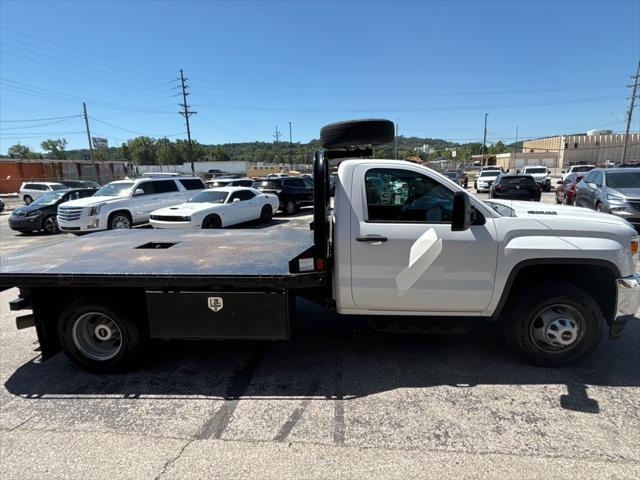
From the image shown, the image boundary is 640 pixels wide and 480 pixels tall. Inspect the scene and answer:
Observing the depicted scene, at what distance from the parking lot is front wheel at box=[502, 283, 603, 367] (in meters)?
0.18

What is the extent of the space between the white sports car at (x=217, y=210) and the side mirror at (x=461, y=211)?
29.9ft

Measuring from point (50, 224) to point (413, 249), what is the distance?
14.8 meters

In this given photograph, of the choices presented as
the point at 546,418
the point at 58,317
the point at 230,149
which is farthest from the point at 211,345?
the point at 230,149

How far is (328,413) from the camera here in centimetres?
311

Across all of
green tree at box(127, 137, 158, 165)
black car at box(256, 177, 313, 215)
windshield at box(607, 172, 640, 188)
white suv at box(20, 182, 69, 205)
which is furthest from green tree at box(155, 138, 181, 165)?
windshield at box(607, 172, 640, 188)

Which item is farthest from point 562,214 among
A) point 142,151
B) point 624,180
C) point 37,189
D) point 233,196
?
point 142,151

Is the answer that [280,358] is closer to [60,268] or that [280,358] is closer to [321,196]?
[321,196]

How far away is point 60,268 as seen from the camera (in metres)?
3.65

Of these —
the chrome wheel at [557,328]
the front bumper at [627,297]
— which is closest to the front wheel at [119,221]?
the chrome wheel at [557,328]

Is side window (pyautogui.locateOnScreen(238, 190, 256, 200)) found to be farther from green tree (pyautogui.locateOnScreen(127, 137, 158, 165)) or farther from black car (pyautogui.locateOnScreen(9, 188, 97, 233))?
green tree (pyautogui.locateOnScreen(127, 137, 158, 165))

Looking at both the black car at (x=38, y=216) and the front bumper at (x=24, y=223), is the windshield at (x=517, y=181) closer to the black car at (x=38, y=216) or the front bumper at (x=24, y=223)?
the black car at (x=38, y=216)

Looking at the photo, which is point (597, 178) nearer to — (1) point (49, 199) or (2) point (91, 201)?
(2) point (91, 201)

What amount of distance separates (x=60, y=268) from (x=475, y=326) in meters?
4.49

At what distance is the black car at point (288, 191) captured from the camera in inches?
714
